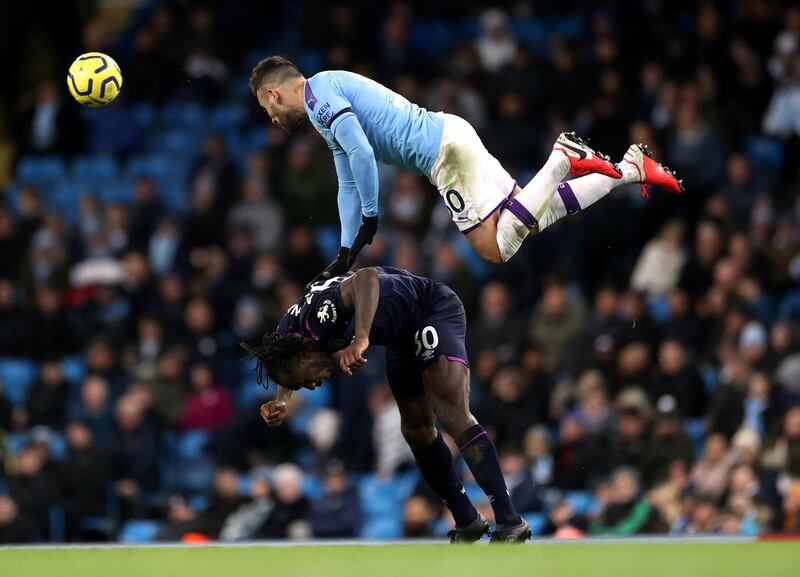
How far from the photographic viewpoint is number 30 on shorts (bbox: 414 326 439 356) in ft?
28.5

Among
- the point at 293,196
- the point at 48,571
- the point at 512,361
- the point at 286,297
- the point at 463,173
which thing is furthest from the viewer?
the point at 293,196

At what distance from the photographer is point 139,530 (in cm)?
1434

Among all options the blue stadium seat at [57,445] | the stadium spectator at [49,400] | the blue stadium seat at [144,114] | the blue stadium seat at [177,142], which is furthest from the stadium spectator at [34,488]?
the blue stadium seat at [144,114]

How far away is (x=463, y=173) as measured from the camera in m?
9.10

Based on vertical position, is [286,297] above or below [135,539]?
above

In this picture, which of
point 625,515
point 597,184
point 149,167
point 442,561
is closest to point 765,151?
point 625,515

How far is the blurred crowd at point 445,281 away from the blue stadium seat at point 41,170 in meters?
0.16

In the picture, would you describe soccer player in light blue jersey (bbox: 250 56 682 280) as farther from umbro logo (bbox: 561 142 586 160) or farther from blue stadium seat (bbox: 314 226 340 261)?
blue stadium seat (bbox: 314 226 340 261)

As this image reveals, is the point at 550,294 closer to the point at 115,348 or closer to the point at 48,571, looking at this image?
the point at 115,348

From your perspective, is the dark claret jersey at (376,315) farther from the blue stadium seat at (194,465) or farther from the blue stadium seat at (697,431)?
the blue stadium seat at (194,465)

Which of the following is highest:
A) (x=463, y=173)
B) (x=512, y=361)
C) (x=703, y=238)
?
(x=463, y=173)

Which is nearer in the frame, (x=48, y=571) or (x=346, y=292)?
(x=48, y=571)

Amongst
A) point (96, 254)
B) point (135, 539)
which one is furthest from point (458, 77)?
point (135, 539)

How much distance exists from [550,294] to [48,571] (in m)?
8.31
